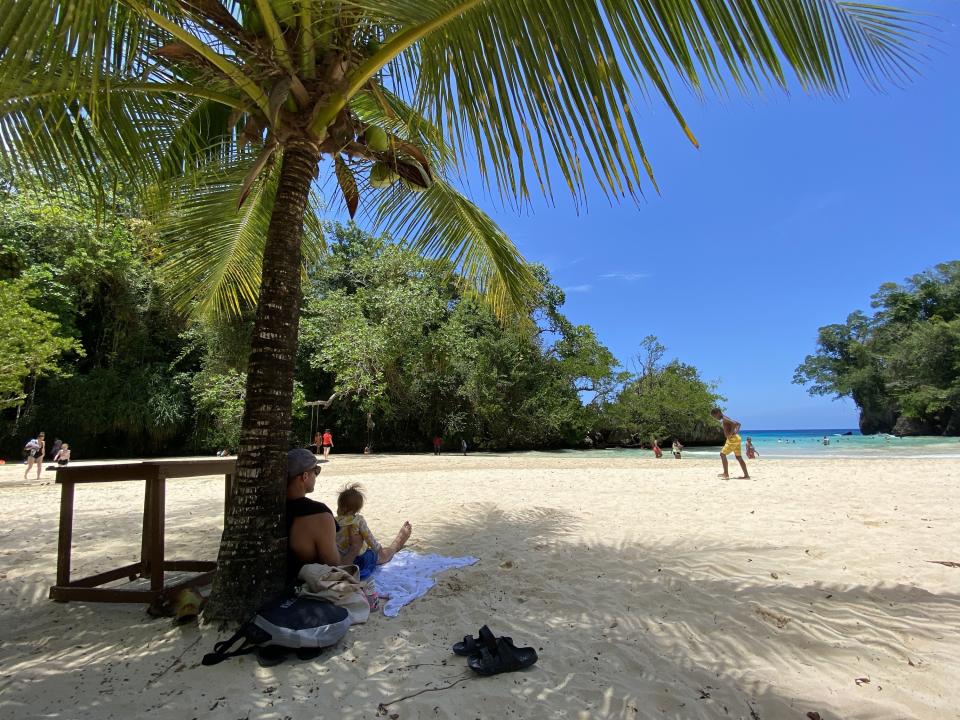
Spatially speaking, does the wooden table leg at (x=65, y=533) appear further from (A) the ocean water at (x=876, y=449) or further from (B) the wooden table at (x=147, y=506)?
(A) the ocean water at (x=876, y=449)

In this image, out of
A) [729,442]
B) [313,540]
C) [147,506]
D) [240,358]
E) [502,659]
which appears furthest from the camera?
[240,358]

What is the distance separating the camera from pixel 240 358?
2127 cm

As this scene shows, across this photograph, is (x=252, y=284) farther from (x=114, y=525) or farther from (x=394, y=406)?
(x=394, y=406)

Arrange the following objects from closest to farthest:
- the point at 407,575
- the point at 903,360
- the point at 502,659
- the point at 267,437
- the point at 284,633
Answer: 1. the point at 502,659
2. the point at 284,633
3. the point at 267,437
4. the point at 407,575
5. the point at 903,360

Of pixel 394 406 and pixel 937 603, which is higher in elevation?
pixel 394 406

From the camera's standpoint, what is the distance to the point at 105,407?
20844 millimetres

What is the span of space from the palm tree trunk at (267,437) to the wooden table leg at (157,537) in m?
0.54

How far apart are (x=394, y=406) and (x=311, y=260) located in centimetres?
1959

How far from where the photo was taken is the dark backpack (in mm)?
2412

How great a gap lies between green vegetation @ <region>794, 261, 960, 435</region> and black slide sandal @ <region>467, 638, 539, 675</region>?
152 feet

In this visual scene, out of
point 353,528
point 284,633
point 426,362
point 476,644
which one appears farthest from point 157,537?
point 426,362

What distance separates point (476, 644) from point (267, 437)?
163 cm

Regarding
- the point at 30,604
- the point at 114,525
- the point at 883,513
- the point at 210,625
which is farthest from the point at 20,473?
the point at 883,513

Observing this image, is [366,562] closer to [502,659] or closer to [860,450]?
[502,659]
